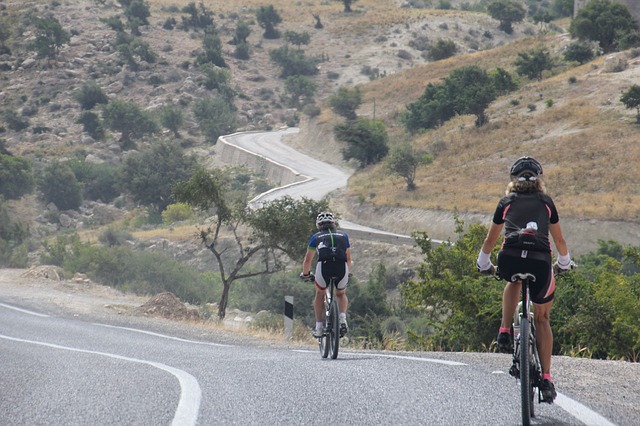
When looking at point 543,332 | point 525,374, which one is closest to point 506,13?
point 543,332

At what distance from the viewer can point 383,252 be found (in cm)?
5481

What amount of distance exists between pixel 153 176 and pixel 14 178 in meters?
13.1

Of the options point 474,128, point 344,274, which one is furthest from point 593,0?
point 344,274

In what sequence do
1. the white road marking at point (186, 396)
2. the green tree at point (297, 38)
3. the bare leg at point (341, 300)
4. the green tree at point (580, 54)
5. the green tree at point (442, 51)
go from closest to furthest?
the white road marking at point (186, 396) → the bare leg at point (341, 300) → the green tree at point (580, 54) → the green tree at point (442, 51) → the green tree at point (297, 38)

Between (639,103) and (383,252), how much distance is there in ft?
82.2

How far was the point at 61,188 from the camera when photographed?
3258 inches

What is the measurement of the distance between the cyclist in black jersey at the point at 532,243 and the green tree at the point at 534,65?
84449 millimetres

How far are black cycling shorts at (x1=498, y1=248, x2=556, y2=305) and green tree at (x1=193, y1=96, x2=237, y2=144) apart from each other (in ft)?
325

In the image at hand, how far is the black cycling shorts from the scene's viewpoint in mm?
6562

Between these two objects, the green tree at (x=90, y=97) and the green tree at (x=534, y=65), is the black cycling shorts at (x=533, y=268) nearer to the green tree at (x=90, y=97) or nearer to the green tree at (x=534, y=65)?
the green tree at (x=534, y=65)

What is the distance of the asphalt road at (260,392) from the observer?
6.78 metres

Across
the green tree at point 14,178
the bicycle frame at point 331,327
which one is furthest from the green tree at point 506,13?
the bicycle frame at point 331,327

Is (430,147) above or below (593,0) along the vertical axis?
below

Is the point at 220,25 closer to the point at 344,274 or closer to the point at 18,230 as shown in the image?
the point at 18,230
